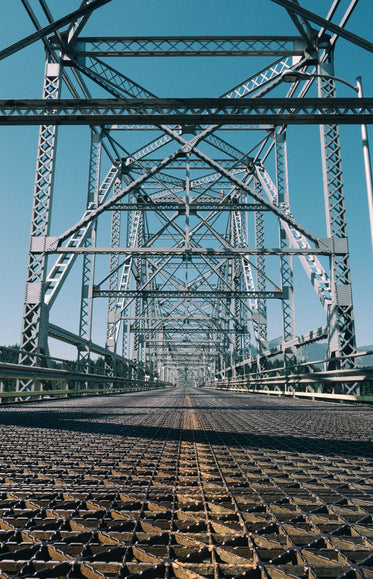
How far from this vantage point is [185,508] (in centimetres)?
→ 184

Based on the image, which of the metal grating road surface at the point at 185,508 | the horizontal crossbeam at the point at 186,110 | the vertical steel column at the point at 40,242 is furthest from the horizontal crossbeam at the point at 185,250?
the metal grating road surface at the point at 185,508

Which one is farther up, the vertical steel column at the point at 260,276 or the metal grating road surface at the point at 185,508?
the vertical steel column at the point at 260,276

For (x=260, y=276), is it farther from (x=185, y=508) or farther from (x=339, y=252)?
(x=185, y=508)

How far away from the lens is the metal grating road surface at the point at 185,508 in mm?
1297

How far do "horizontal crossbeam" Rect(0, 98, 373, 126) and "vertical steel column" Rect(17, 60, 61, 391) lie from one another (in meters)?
4.59

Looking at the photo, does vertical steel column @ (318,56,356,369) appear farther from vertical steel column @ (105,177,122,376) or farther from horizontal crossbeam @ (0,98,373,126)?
vertical steel column @ (105,177,122,376)

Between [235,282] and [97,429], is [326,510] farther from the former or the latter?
[235,282]

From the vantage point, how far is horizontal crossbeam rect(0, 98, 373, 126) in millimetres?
8195

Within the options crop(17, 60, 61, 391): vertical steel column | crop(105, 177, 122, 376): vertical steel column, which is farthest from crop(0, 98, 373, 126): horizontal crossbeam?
crop(105, 177, 122, 376): vertical steel column

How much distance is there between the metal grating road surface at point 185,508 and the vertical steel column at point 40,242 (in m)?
8.73

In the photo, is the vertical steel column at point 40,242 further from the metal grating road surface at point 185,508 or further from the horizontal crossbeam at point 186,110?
the metal grating road surface at point 185,508

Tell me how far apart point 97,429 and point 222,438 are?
144 cm

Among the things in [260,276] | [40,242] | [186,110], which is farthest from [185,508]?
[260,276]

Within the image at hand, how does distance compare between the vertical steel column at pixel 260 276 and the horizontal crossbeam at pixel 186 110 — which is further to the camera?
the vertical steel column at pixel 260 276
